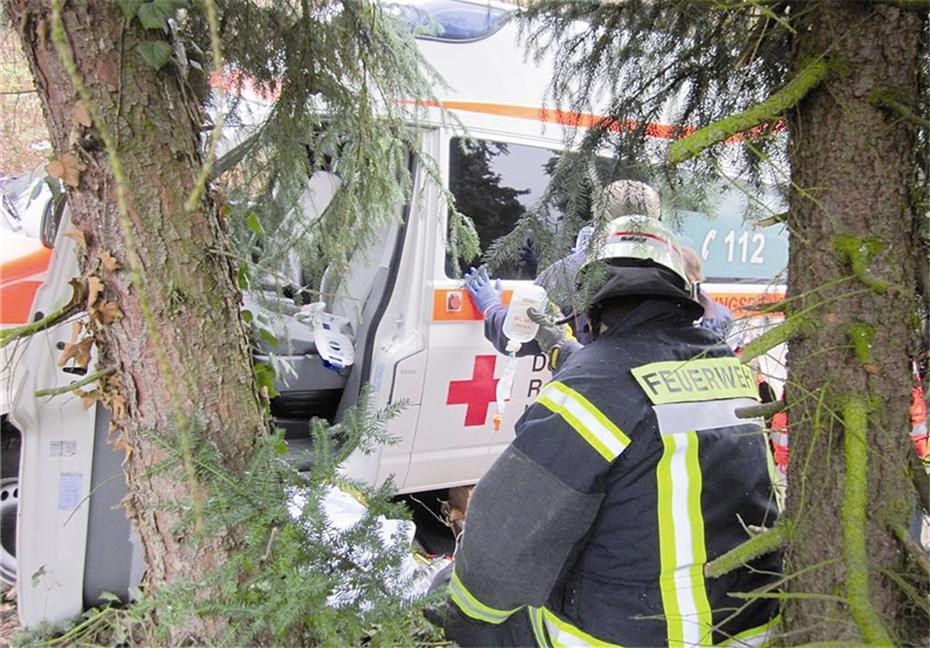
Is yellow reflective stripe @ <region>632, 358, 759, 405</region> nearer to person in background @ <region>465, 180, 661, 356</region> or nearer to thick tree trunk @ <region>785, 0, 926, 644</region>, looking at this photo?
person in background @ <region>465, 180, 661, 356</region>

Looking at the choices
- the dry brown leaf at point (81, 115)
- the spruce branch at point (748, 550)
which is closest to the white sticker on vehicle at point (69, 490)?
the dry brown leaf at point (81, 115)

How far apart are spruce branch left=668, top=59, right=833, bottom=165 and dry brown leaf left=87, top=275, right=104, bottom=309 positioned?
1.02 meters

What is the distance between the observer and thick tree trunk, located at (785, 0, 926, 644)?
94cm

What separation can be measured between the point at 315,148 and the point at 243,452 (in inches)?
38.9

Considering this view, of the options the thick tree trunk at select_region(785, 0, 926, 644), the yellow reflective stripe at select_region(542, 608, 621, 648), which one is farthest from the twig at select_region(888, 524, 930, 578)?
the yellow reflective stripe at select_region(542, 608, 621, 648)

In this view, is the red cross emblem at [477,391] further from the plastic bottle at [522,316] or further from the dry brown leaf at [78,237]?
the dry brown leaf at [78,237]

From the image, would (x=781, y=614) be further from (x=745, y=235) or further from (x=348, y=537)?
(x=745, y=235)

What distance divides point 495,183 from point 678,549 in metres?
2.28

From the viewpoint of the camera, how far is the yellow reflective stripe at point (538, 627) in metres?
1.53

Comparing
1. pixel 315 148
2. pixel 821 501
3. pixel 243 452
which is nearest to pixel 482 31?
pixel 315 148

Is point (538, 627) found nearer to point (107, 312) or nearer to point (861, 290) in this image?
point (861, 290)

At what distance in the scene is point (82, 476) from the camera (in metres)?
2.31

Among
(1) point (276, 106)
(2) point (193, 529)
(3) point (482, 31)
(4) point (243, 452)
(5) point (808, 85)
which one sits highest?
(3) point (482, 31)

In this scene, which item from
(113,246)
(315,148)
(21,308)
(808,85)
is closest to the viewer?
(808,85)
